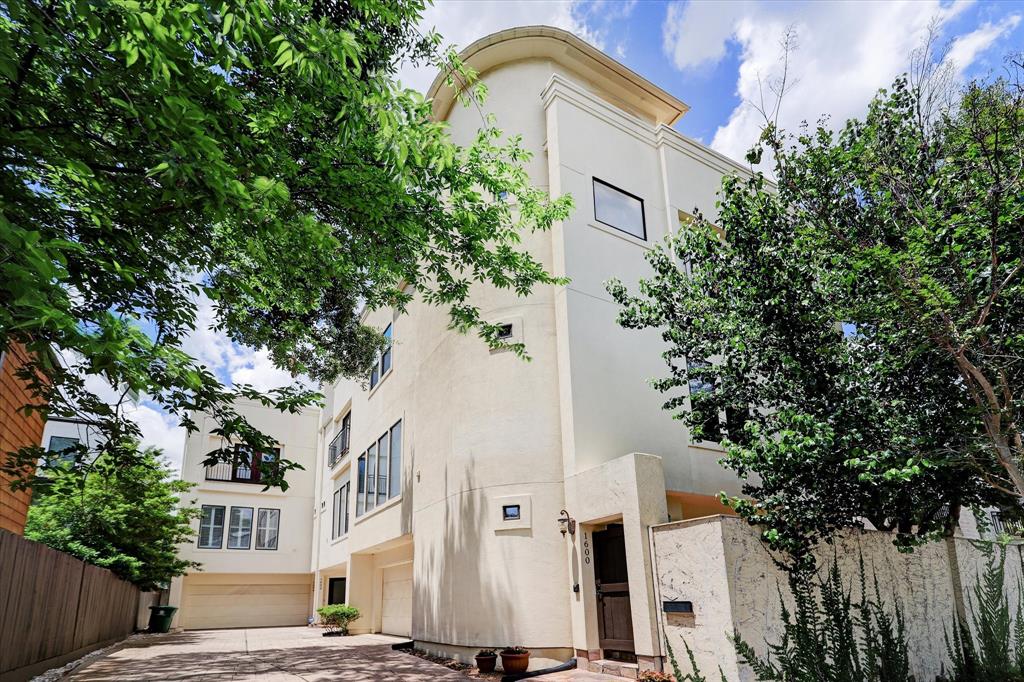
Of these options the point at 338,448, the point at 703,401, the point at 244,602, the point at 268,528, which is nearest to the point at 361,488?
the point at 338,448

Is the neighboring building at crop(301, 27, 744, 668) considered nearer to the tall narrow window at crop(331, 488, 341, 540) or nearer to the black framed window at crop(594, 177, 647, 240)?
the black framed window at crop(594, 177, 647, 240)

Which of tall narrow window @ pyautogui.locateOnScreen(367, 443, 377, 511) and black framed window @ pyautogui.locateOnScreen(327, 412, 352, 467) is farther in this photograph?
black framed window @ pyautogui.locateOnScreen(327, 412, 352, 467)

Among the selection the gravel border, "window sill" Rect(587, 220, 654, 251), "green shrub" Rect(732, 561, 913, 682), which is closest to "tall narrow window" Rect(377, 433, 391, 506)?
the gravel border

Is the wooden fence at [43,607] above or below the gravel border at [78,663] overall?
above

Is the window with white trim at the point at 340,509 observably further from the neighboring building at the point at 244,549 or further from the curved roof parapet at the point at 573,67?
the curved roof parapet at the point at 573,67

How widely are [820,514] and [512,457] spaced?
5582mm

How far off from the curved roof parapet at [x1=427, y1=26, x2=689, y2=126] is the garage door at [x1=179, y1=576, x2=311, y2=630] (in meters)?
25.9

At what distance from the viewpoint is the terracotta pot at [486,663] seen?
10789mm

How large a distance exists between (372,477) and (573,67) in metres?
13.7

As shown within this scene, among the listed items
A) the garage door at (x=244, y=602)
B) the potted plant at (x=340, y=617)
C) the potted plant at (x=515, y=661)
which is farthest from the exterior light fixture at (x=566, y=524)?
the garage door at (x=244, y=602)

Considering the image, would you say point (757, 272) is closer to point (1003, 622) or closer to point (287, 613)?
point (1003, 622)

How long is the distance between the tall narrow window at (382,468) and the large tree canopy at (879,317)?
11.8 metres

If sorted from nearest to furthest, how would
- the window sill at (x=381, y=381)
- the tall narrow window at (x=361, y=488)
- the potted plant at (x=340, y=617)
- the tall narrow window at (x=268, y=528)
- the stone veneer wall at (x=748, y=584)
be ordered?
the stone veneer wall at (x=748, y=584), the window sill at (x=381, y=381), the potted plant at (x=340, y=617), the tall narrow window at (x=361, y=488), the tall narrow window at (x=268, y=528)

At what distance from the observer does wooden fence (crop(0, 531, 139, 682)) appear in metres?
7.36
